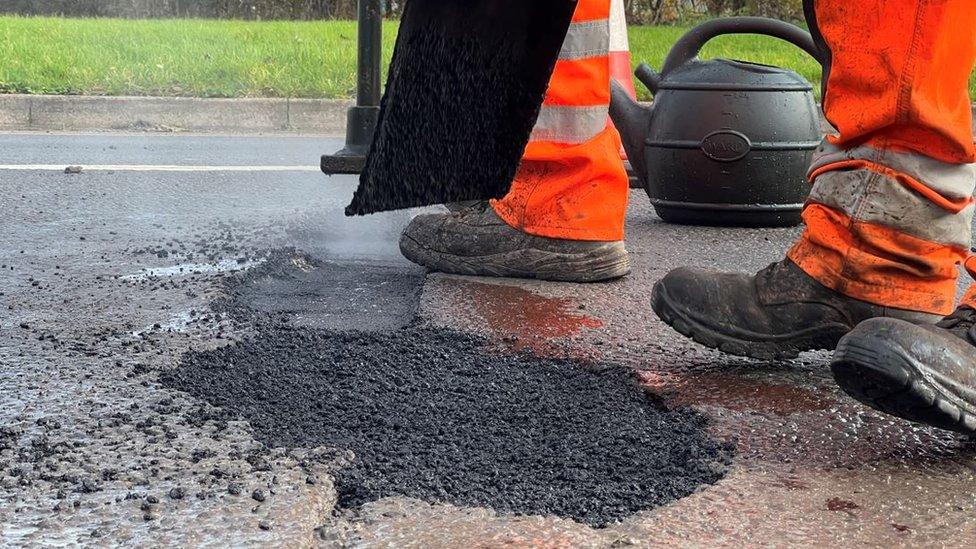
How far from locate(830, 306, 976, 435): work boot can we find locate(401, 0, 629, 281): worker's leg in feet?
4.43

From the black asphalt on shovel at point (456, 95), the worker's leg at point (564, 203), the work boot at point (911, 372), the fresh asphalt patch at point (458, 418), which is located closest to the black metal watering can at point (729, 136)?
the worker's leg at point (564, 203)

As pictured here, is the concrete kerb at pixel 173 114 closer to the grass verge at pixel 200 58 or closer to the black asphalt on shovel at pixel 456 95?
the grass verge at pixel 200 58

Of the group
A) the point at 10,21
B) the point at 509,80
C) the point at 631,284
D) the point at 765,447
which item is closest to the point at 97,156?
the point at 631,284

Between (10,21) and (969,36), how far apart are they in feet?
39.3

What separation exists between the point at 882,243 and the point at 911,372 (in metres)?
0.40

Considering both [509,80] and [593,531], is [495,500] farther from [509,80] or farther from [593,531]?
[509,80]

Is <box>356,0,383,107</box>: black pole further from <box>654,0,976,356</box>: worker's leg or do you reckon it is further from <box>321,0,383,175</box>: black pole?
<box>654,0,976,356</box>: worker's leg

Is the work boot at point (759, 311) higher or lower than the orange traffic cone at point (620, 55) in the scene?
lower

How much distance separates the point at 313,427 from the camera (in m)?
1.81

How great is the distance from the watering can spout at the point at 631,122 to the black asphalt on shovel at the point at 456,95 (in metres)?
2.30

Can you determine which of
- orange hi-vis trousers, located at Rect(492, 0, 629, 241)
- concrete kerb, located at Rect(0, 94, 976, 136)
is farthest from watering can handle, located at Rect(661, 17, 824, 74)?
concrete kerb, located at Rect(0, 94, 976, 136)

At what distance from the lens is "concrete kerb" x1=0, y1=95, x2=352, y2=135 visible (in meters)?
8.05

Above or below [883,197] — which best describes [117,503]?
below

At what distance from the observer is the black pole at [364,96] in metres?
3.90
